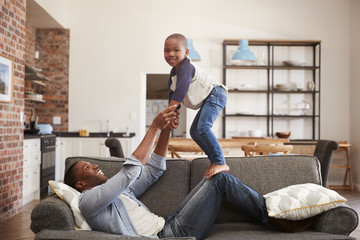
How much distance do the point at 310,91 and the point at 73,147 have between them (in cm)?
436

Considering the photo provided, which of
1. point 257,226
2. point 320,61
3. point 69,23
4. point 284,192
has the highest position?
point 69,23

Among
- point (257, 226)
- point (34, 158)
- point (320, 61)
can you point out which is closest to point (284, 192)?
point (257, 226)

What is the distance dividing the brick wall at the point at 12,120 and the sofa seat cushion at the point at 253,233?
2.85m

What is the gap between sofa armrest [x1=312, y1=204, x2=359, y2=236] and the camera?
6.57 ft

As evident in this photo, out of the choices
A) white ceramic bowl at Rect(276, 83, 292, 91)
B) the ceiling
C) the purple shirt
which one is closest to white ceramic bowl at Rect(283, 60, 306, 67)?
white ceramic bowl at Rect(276, 83, 292, 91)

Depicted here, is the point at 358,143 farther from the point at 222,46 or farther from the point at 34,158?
the point at 34,158

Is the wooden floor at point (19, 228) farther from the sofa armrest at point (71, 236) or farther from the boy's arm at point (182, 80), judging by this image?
the boy's arm at point (182, 80)

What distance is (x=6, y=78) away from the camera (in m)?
4.12

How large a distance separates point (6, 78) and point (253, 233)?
334 cm

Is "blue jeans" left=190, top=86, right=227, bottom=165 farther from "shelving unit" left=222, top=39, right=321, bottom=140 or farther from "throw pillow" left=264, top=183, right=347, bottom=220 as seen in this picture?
"shelving unit" left=222, top=39, right=321, bottom=140

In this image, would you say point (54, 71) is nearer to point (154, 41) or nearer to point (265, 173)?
point (154, 41)

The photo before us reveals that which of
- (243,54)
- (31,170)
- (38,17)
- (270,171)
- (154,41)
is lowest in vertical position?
(31,170)

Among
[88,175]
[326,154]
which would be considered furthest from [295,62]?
[88,175]

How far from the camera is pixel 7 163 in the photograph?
4.13 m
